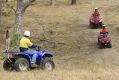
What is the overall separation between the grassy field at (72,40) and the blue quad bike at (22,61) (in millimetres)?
447

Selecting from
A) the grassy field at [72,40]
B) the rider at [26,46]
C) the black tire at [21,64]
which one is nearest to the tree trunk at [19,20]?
the grassy field at [72,40]

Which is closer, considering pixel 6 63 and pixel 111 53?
pixel 6 63

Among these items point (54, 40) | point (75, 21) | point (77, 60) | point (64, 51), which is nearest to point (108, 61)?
point (77, 60)

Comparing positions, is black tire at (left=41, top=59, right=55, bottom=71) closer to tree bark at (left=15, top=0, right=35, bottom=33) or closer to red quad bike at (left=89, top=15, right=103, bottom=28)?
tree bark at (left=15, top=0, right=35, bottom=33)

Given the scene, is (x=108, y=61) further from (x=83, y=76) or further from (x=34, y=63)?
(x=83, y=76)

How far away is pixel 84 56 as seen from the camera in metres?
28.3

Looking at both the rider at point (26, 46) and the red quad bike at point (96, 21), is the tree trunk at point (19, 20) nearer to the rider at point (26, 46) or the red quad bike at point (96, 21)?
the red quad bike at point (96, 21)

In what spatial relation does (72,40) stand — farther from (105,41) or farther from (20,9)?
(20,9)

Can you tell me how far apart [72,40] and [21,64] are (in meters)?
14.3

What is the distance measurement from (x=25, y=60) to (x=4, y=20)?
2324 cm

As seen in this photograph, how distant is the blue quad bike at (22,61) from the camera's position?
1877 centimetres

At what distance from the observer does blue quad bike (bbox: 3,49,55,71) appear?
18.8 metres

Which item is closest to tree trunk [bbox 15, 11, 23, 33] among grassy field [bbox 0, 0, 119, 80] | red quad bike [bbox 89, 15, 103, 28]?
grassy field [bbox 0, 0, 119, 80]

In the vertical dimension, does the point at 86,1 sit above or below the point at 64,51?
above
